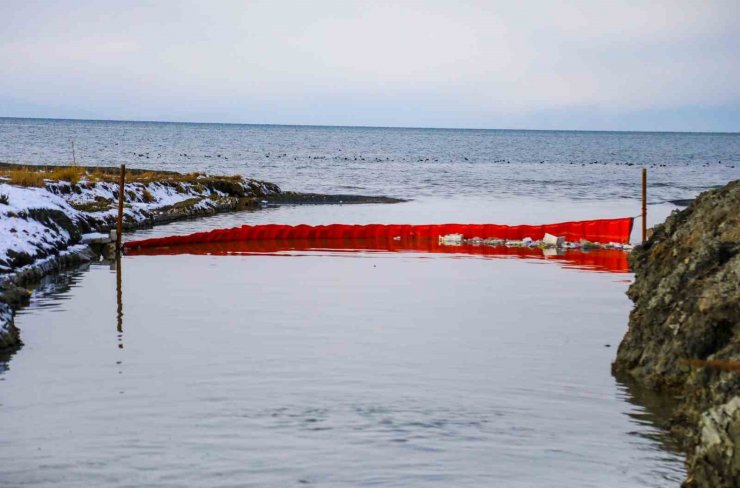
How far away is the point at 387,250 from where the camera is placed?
91.8 feet

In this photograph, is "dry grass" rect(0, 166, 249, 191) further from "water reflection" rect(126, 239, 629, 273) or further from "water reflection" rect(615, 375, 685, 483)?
"water reflection" rect(615, 375, 685, 483)

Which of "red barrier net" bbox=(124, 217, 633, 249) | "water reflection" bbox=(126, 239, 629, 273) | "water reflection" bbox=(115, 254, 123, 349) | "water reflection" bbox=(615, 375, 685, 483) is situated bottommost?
"water reflection" bbox=(615, 375, 685, 483)

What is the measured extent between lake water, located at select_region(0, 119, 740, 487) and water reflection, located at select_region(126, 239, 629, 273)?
5.89ft

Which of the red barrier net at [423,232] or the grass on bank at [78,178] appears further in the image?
the grass on bank at [78,178]

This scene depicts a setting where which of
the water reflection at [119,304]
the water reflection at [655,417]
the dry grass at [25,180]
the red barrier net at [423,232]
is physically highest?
the dry grass at [25,180]

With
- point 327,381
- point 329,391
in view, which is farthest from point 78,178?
point 329,391

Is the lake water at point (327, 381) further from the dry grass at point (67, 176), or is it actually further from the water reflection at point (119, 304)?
the dry grass at point (67, 176)

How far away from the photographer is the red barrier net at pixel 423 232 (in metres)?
30.0

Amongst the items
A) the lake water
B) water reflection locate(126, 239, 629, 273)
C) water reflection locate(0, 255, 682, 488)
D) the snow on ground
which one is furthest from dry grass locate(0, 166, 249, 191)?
water reflection locate(0, 255, 682, 488)

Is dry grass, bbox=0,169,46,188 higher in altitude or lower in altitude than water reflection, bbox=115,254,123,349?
higher

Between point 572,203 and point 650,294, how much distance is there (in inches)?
1512

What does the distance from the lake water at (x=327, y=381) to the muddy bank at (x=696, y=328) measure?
0.39m

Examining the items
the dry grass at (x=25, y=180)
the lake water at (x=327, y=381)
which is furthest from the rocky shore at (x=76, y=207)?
the lake water at (x=327, y=381)

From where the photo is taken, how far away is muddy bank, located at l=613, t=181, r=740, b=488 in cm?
734
